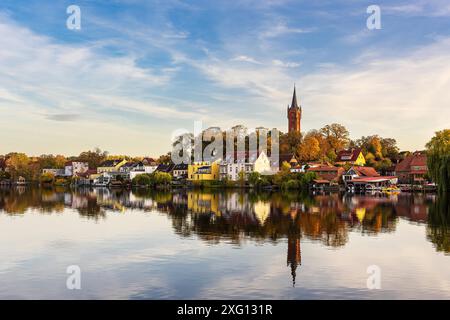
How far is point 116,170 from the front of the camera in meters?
104

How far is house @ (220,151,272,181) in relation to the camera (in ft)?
255

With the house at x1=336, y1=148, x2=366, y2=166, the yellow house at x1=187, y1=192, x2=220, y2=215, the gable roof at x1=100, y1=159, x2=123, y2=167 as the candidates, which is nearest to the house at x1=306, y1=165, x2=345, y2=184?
the house at x1=336, y1=148, x2=366, y2=166

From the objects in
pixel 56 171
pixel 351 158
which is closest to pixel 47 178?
pixel 56 171

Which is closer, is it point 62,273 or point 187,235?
point 62,273

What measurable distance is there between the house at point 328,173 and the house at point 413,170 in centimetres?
1042

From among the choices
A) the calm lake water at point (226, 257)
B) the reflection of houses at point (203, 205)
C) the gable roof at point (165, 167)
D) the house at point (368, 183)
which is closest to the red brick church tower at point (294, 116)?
the gable roof at point (165, 167)

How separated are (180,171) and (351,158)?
3299 centimetres

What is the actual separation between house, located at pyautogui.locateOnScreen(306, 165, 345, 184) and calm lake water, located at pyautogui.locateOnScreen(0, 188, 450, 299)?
4230cm

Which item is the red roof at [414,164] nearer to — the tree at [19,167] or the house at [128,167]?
the house at [128,167]

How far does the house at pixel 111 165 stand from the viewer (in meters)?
105

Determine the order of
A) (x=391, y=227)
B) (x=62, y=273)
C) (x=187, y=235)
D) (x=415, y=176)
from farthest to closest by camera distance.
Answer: (x=415, y=176) → (x=391, y=227) → (x=187, y=235) → (x=62, y=273)
